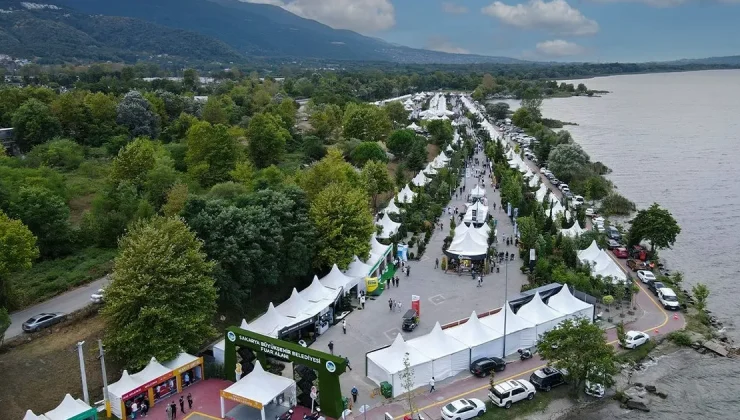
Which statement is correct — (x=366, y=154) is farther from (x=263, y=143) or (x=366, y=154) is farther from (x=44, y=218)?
(x=44, y=218)

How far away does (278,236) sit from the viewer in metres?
28.6

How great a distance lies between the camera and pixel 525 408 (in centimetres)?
2062

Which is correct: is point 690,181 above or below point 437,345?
below

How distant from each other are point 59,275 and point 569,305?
25.8 metres

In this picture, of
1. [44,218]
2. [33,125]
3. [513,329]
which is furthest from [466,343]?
[33,125]

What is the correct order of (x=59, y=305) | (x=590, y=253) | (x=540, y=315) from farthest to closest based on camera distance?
(x=590, y=253), (x=540, y=315), (x=59, y=305)

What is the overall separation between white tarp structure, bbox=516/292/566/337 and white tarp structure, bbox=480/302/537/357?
19.6 inches

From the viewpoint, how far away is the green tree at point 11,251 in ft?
77.7

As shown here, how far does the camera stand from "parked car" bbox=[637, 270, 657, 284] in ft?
106

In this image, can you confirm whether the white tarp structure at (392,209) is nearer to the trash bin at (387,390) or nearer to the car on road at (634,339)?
the car on road at (634,339)

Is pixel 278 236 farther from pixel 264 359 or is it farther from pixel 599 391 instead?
pixel 599 391

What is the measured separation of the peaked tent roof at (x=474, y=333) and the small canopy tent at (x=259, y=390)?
24.1 feet

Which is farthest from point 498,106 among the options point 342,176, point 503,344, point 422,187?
point 503,344

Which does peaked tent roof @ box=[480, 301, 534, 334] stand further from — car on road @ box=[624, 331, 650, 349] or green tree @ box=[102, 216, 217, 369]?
green tree @ box=[102, 216, 217, 369]
